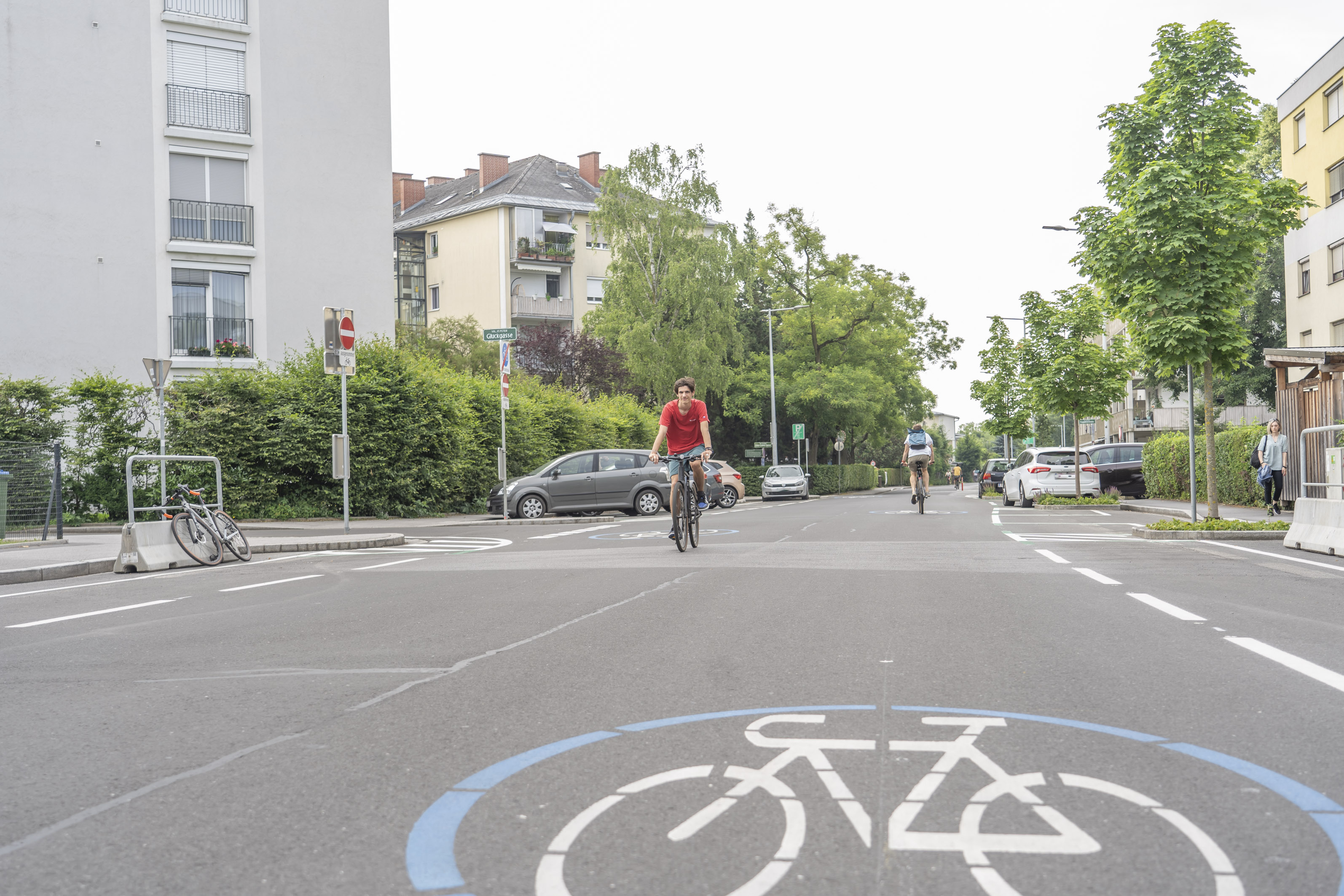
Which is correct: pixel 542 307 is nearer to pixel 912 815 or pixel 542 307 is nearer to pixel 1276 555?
pixel 1276 555

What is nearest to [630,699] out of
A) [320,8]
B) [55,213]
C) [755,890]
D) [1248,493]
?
[755,890]

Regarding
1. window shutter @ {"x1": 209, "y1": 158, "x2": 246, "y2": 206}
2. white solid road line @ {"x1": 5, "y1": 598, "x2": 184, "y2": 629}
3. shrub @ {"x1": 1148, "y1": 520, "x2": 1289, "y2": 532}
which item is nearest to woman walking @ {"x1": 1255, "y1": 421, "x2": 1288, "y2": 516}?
shrub @ {"x1": 1148, "y1": 520, "x2": 1289, "y2": 532}

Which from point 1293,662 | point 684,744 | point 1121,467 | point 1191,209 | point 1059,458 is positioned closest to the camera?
point 684,744

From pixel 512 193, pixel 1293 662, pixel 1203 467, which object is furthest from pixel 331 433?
pixel 512 193

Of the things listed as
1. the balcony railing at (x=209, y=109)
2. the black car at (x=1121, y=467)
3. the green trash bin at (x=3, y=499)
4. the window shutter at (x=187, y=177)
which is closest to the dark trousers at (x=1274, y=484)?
the black car at (x=1121, y=467)

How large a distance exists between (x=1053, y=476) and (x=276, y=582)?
2415cm

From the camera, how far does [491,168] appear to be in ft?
231

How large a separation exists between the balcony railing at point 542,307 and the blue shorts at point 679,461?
52.6m

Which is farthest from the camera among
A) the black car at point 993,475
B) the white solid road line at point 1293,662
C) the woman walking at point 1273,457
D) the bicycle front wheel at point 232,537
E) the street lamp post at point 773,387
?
the street lamp post at point 773,387

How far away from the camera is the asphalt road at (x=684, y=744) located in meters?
3.06

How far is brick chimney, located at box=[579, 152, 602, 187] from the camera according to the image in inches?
2945

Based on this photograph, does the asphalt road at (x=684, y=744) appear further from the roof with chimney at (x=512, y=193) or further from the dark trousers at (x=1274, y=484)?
the roof with chimney at (x=512, y=193)

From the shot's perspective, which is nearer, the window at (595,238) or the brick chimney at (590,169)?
the window at (595,238)

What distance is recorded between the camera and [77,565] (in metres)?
13.0
